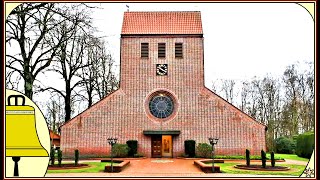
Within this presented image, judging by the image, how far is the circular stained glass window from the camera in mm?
33125

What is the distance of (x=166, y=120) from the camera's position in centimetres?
3288

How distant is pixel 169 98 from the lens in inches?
1312

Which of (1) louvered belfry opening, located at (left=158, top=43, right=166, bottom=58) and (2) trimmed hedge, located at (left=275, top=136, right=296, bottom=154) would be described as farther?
(2) trimmed hedge, located at (left=275, top=136, right=296, bottom=154)

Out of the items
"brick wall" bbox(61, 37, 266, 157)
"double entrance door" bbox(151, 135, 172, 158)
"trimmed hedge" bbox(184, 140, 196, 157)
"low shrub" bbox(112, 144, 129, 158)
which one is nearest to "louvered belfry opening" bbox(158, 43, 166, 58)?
"brick wall" bbox(61, 37, 266, 157)

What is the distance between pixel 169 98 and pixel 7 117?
25.4 meters

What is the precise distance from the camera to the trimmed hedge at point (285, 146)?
39.3 meters

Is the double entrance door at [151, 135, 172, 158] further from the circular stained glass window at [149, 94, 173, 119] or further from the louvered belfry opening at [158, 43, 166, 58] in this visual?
the louvered belfry opening at [158, 43, 166, 58]

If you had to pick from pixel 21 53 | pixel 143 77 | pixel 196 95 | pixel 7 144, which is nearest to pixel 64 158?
pixel 143 77

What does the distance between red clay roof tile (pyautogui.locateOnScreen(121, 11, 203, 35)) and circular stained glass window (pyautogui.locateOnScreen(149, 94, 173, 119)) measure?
5.44 metres

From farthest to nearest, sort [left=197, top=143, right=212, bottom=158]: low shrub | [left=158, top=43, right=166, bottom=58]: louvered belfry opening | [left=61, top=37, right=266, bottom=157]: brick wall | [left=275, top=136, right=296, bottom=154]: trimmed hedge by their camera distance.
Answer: [left=275, top=136, right=296, bottom=154]: trimmed hedge
[left=158, top=43, right=166, bottom=58]: louvered belfry opening
[left=61, top=37, right=266, bottom=157]: brick wall
[left=197, top=143, right=212, bottom=158]: low shrub

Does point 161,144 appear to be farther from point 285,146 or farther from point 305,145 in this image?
point 285,146

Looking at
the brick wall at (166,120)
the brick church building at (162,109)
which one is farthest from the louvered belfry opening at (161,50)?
the brick wall at (166,120)

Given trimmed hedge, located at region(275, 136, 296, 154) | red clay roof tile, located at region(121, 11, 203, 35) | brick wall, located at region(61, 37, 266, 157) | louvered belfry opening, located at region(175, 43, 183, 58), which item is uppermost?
red clay roof tile, located at region(121, 11, 203, 35)

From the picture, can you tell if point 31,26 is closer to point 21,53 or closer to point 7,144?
point 21,53
